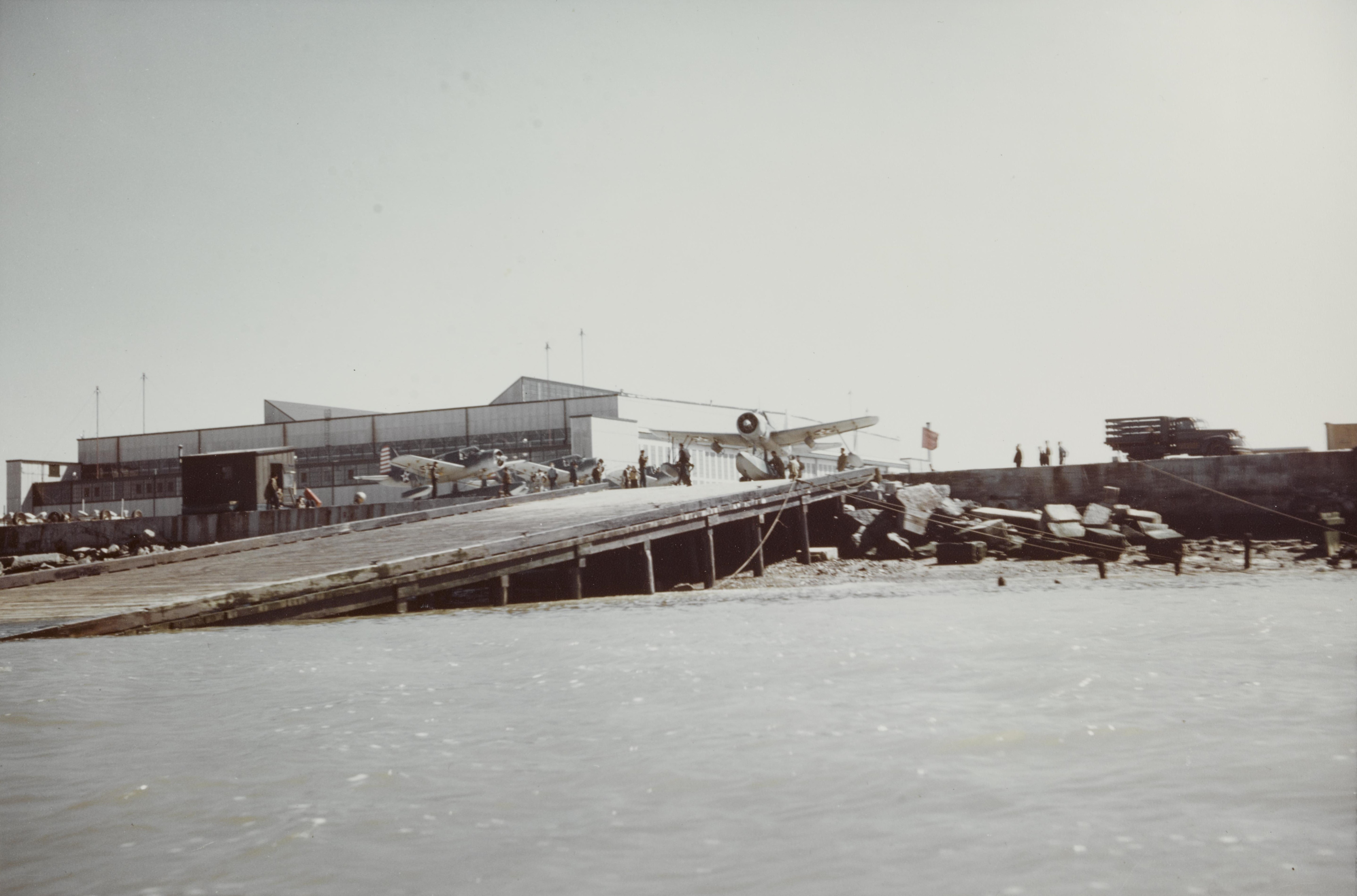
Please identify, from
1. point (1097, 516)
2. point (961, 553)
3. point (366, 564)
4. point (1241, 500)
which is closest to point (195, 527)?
point (366, 564)

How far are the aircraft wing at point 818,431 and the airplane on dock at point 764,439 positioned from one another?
0.07ft

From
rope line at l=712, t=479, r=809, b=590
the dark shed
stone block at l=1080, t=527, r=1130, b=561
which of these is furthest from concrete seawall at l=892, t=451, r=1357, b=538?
the dark shed

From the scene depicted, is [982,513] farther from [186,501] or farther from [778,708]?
[186,501]

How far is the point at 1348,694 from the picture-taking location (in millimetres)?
5047

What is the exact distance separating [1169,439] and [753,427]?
48.9 ft

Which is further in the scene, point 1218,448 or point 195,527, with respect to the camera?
point 1218,448

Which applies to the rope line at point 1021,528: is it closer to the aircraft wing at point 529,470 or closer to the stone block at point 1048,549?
the stone block at point 1048,549

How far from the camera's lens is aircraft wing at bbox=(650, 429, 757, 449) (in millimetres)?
36594

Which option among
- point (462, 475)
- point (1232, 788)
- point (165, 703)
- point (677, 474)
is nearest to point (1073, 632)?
point (1232, 788)

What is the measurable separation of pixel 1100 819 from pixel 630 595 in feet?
41.2

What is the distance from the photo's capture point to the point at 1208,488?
2727 cm

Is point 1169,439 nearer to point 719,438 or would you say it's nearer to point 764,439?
point 764,439

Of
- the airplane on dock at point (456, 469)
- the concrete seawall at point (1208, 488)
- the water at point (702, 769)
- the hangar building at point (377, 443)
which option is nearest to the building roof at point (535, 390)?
the hangar building at point (377, 443)

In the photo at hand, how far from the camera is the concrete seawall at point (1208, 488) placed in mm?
25906
